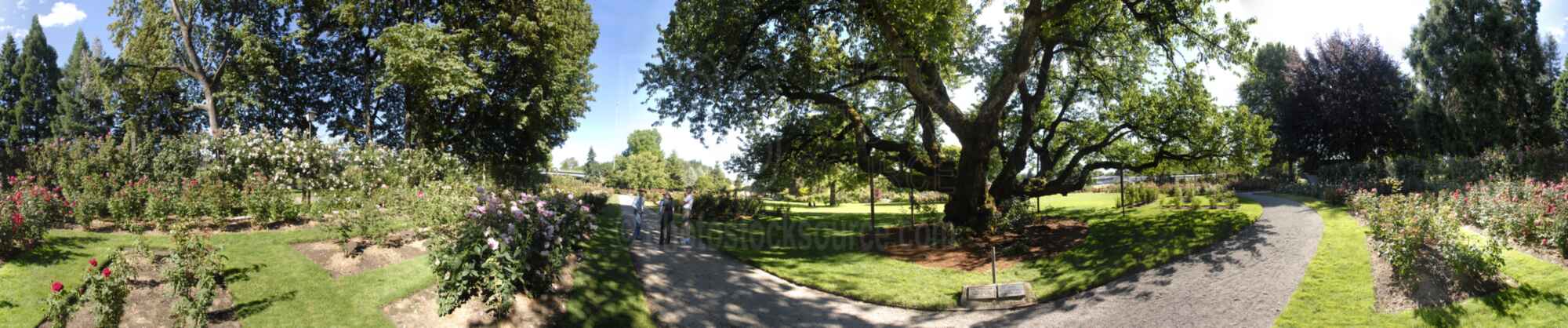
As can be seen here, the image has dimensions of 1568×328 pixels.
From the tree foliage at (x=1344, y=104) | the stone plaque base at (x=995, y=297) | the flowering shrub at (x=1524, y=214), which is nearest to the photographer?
the flowering shrub at (x=1524, y=214)

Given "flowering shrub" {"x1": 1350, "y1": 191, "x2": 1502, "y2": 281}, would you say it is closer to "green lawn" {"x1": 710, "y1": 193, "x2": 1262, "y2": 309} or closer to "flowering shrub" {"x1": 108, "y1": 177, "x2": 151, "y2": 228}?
"green lawn" {"x1": 710, "y1": 193, "x2": 1262, "y2": 309}

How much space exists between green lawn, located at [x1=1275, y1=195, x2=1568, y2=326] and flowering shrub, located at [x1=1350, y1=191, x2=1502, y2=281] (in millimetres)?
313

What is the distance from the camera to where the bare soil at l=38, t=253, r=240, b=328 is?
576 cm

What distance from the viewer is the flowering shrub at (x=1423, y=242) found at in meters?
7.02

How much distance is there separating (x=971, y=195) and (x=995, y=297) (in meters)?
6.62

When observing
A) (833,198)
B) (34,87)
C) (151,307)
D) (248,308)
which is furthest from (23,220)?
(34,87)

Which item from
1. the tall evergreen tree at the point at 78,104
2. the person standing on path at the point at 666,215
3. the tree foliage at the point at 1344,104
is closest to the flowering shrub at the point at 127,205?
the person standing on path at the point at 666,215

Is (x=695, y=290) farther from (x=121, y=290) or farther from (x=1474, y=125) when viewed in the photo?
(x=1474, y=125)

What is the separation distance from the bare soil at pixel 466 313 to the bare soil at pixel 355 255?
981mm

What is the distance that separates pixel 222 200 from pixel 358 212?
3.55 metres

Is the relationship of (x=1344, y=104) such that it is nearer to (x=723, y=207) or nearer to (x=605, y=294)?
(x=723, y=207)

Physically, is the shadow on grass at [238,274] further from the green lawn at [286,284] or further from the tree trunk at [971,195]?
the tree trunk at [971,195]

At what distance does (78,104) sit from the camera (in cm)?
4091

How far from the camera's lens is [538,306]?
728cm
